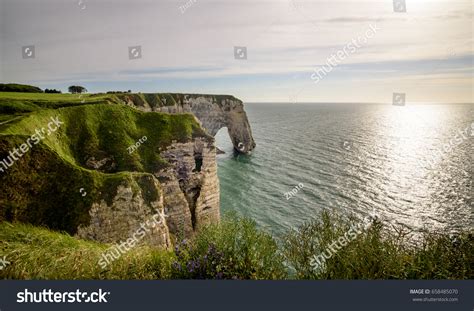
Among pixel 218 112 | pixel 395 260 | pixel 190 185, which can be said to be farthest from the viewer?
pixel 218 112

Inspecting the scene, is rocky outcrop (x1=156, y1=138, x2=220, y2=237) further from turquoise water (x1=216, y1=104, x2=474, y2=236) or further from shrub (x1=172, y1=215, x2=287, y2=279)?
shrub (x1=172, y1=215, x2=287, y2=279)

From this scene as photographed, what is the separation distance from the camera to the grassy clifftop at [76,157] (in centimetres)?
2386

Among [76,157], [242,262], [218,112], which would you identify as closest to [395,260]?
[242,262]

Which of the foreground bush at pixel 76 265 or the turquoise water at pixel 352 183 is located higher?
the foreground bush at pixel 76 265

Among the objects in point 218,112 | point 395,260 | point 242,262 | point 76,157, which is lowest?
point 395,260

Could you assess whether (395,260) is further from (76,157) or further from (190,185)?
(190,185)

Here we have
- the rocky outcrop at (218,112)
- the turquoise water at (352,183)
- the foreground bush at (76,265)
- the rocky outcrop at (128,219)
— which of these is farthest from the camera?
the rocky outcrop at (218,112)

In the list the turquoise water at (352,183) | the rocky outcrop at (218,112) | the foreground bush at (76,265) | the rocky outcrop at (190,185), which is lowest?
the turquoise water at (352,183)

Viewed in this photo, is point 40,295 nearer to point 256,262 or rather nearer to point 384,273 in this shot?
point 256,262

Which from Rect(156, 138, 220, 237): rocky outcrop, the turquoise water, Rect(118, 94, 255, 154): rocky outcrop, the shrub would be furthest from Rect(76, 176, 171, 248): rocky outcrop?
Rect(118, 94, 255, 154): rocky outcrop

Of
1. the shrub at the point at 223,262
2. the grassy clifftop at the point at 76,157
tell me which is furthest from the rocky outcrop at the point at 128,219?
the shrub at the point at 223,262

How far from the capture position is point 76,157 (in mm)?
35688

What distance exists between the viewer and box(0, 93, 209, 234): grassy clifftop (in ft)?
78.3

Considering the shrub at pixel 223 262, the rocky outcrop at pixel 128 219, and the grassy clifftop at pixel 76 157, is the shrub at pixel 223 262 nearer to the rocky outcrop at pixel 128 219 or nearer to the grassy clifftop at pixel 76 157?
the rocky outcrop at pixel 128 219
